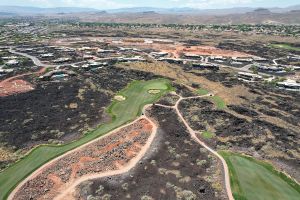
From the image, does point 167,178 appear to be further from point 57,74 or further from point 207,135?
point 57,74

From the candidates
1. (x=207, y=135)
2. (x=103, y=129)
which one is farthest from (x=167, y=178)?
(x=103, y=129)

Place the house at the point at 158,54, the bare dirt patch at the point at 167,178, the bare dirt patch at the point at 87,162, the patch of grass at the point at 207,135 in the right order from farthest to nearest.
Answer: the house at the point at 158,54 < the patch of grass at the point at 207,135 < the bare dirt patch at the point at 87,162 < the bare dirt patch at the point at 167,178

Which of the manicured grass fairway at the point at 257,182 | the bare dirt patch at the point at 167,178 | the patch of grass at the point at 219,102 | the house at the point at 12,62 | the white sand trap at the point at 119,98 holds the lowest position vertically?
the house at the point at 12,62

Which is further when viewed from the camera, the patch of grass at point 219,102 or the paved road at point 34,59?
the paved road at point 34,59

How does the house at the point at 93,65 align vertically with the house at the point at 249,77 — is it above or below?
below

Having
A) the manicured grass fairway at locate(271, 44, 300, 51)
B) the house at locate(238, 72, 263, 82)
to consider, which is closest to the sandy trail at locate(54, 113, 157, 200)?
the house at locate(238, 72, 263, 82)

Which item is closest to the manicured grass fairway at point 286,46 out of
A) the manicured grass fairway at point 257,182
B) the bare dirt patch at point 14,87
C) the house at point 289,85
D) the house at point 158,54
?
the house at point 158,54

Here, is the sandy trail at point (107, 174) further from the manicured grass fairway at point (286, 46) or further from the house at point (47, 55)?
the manicured grass fairway at point (286, 46)

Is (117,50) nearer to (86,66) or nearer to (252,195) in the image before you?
(86,66)
